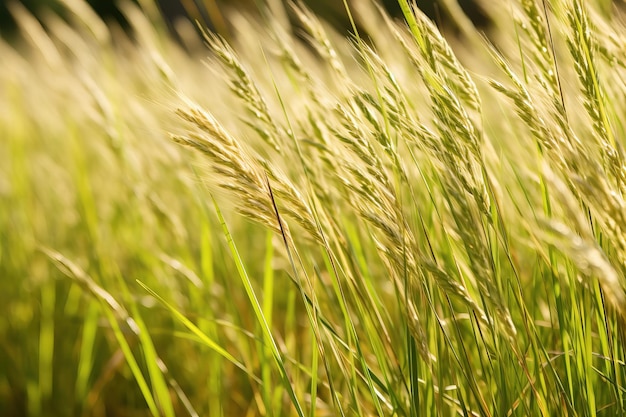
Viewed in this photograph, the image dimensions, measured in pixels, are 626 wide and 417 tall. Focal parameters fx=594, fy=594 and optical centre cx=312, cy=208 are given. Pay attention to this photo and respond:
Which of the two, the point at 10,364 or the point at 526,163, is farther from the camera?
the point at 10,364

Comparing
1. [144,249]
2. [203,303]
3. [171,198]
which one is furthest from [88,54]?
[203,303]

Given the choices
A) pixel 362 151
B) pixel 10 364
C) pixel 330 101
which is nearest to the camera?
pixel 362 151

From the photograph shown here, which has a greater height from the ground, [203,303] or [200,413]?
[203,303]

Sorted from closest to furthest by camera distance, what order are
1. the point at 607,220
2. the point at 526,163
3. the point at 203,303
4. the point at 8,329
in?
the point at 607,220, the point at 526,163, the point at 203,303, the point at 8,329

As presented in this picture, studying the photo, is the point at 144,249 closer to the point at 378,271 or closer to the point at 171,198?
the point at 171,198

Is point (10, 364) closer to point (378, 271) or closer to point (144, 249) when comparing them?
point (144, 249)

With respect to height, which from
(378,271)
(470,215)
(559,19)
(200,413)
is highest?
(559,19)

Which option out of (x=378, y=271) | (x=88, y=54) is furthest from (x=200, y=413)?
(x=88, y=54)
